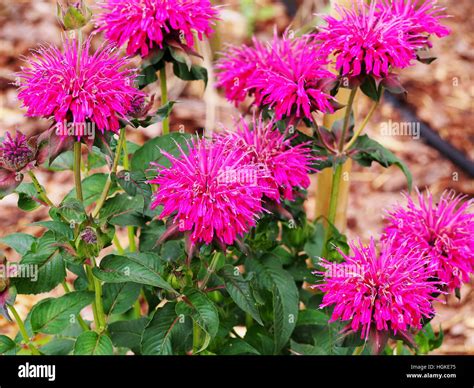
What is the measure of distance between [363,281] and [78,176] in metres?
0.53

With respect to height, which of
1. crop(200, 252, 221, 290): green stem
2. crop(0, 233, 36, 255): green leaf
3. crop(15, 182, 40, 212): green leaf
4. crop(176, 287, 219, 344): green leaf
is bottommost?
crop(176, 287, 219, 344): green leaf

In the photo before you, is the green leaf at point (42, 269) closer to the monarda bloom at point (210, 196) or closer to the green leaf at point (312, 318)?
the monarda bloom at point (210, 196)

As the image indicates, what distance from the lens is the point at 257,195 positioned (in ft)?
4.18

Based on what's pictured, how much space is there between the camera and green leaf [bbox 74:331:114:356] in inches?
52.7

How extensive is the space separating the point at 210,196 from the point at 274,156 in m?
0.22

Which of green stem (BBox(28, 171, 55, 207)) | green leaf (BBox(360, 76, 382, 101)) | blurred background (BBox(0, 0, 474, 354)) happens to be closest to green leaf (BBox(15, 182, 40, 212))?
green stem (BBox(28, 171, 55, 207))

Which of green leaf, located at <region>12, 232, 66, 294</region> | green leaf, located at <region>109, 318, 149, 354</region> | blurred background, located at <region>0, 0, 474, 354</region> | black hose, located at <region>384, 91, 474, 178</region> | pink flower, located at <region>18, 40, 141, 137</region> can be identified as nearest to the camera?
pink flower, located at <region>18, 40, 141, 137</region>

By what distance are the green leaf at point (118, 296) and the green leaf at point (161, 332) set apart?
0.61 feet

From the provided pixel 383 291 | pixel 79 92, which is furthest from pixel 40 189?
pixel 383 291

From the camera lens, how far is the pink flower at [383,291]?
1229 mm

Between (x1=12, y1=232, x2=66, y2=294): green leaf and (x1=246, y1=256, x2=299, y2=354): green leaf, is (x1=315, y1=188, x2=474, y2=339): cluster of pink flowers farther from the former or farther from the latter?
(x1=12, y1=232, x2=66, y2=294): green leaf

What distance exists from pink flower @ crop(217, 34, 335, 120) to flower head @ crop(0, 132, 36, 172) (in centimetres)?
45
